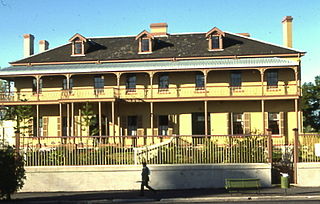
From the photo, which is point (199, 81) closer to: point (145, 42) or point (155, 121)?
point (155, 121)

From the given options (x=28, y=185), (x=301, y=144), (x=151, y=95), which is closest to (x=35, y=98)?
(x=151, y=95)

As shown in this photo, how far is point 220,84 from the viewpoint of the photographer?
29.0 metres

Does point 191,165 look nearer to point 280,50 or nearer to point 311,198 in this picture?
point 311,198

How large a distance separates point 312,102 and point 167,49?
63.7ft

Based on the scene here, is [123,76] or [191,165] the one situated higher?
[123,76]

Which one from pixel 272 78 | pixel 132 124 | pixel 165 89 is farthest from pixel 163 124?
pixel 272 78

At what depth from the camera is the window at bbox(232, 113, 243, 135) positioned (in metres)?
28.9

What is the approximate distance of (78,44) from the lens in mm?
31656

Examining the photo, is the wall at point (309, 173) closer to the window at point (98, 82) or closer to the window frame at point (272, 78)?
the window frame at point (272, 78)

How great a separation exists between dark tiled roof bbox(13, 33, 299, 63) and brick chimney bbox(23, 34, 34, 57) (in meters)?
3.41

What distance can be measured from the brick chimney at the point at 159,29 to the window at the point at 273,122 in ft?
38.6

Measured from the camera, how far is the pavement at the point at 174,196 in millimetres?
14133

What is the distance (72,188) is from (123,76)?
1454 centimetres

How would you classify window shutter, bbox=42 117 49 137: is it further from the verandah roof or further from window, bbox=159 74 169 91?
window, bbox=159 74 169 91
